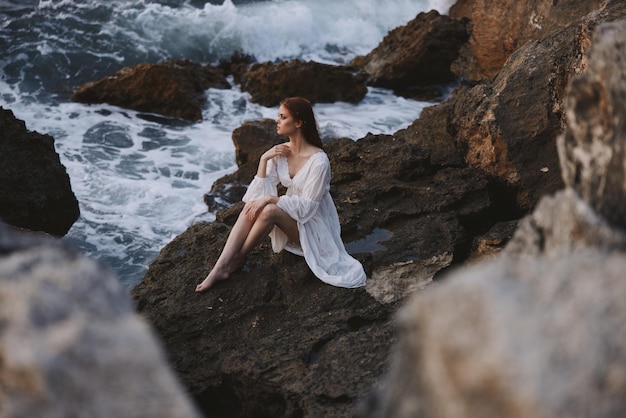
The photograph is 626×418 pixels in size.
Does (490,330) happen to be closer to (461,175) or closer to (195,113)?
(461,175)

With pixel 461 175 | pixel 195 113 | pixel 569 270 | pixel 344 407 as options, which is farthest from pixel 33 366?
pixel 195 113

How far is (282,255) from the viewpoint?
508 cm

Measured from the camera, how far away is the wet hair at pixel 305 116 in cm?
527

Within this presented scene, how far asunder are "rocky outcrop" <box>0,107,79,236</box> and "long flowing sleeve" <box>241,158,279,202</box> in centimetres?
248

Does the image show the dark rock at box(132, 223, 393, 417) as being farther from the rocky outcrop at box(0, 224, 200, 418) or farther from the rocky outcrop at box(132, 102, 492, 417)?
the rocky outcrop at box(0, 224, 200, 418)

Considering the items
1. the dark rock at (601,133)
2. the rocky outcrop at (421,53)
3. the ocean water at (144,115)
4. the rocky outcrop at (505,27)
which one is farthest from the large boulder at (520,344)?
the rocky outcrop at (421,53)

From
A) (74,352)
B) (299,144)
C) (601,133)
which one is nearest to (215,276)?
(299,144)

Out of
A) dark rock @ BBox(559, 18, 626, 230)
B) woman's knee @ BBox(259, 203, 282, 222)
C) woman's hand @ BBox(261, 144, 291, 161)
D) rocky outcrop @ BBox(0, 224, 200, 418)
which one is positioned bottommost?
woman's knee @ BBox(259, 203, 282, 222)

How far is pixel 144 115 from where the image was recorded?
11.9 m

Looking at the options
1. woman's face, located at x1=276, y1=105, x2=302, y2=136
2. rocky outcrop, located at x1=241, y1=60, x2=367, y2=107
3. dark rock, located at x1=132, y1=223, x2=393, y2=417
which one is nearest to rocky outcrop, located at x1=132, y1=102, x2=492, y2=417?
dark rock, located at x1=132, y1=223, x2=393, y2=417

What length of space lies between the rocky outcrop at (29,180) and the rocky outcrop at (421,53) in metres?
7.25

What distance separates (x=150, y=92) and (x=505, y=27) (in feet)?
17.5

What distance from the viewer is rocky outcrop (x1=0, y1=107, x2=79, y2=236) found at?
666 cm

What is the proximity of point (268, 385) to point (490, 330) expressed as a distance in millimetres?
2743
